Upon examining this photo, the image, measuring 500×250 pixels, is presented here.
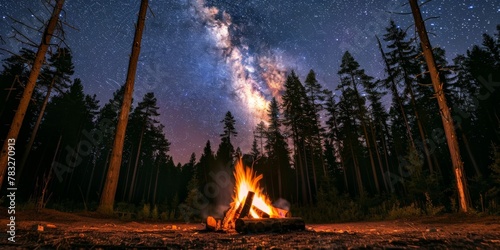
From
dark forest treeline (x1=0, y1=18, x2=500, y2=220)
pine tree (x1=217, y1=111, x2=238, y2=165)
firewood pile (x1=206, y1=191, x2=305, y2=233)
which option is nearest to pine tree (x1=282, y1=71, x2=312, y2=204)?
dark forest treeline (x1=0, y1=18, x2=500, y2=220)

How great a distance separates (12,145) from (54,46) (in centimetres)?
470

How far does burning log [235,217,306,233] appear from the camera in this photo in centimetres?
614

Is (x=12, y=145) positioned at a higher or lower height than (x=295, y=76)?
→ lower

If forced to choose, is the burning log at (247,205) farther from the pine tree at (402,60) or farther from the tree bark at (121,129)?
the pine tree at (402,60)

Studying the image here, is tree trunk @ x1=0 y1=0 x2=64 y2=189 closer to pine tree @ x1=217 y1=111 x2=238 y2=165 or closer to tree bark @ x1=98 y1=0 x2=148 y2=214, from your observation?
tree bark @ x1=98 y1=0 x2=148 y2=214

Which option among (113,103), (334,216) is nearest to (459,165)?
(334,216)

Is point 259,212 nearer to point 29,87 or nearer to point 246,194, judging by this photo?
point 246,194

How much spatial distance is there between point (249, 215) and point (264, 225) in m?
1.47

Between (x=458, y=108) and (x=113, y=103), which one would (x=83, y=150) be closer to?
(x=113, y=103)

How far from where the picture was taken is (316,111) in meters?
36.1

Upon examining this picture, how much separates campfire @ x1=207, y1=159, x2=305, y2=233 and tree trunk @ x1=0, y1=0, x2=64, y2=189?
846 centimetres

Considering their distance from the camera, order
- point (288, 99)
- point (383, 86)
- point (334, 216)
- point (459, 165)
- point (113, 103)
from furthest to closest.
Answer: point (113, 103)
point (288, 99)
point (383, 86)
point (334, 216)
point (459, 165)

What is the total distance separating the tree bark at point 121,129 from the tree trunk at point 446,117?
1344 cm

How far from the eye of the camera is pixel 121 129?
35.3ft
